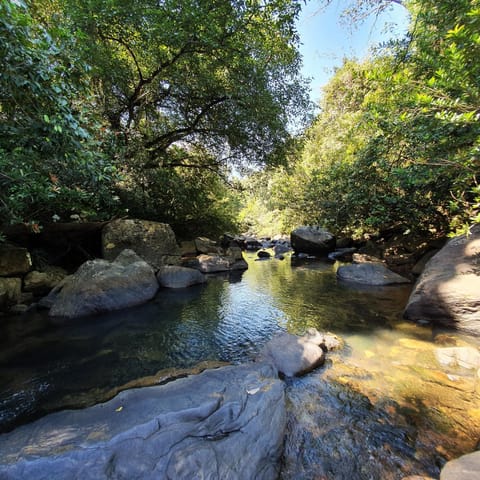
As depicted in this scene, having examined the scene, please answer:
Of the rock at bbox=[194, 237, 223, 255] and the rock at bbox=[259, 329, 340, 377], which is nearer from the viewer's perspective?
the rock at bbox=[259, 329, 340, 377]

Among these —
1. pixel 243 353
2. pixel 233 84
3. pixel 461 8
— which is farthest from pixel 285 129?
pixel 243 353

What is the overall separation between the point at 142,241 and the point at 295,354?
7013 mm

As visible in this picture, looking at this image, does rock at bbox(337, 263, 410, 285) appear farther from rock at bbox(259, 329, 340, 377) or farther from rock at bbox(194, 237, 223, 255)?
rock at bbox(194, 237, 223, 255)

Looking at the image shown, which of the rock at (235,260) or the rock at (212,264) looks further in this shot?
the rock at (235,260)

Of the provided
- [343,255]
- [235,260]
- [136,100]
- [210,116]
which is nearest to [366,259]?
[343,255]

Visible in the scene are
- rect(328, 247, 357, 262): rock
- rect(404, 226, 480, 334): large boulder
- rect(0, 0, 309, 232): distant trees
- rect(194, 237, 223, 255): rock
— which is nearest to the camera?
rect(0, 0, 309, 232): distant trees

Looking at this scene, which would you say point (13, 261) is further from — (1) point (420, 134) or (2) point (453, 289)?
(2) point (453, 289)

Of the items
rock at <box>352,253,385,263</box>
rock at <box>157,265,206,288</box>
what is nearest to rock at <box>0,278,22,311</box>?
rock at <box>157,265,206,288</box>

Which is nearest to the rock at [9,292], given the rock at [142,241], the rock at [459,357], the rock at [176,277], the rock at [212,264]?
the rock at [142,241]

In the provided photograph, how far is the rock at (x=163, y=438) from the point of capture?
1.71m

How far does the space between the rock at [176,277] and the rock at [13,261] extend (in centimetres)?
348

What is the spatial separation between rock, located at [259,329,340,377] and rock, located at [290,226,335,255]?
1071 cm

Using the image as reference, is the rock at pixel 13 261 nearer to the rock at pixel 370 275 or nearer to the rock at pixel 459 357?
the rock at pixel 459 357

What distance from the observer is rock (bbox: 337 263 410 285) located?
7.73 meters
